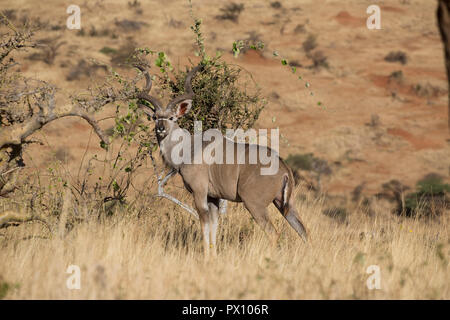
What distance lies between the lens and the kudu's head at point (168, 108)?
816cm

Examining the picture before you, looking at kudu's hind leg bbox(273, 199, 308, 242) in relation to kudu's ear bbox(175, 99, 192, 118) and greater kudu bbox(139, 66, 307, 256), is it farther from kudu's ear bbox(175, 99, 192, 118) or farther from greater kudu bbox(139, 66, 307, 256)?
kudu's ear bbox(175, 99, 192, 118)

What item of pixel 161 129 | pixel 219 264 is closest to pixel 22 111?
pixel 161 129

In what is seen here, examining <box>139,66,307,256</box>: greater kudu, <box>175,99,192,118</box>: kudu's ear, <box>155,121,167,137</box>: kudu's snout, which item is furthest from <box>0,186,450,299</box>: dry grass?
<box>175,99,192,118</box>: kudu's ear

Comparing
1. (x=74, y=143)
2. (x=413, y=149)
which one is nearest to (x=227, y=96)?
(x=74, y=143)

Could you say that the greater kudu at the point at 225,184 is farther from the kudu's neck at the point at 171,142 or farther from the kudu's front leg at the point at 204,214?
the kudu's neck at the point at 171,142

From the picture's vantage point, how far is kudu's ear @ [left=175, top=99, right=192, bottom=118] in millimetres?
8266

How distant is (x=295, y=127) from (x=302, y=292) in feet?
73.2

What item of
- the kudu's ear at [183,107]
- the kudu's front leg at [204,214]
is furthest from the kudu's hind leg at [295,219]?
the kudu's ear at [183,107]

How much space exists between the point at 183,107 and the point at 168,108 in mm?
236

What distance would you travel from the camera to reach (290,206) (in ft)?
25.9

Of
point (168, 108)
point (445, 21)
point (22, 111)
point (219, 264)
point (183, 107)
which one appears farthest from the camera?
point (183, 107)

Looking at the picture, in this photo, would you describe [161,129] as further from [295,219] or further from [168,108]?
[295,219]

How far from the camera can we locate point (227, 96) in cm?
898

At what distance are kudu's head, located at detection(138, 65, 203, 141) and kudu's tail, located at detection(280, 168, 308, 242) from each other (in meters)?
1.82
